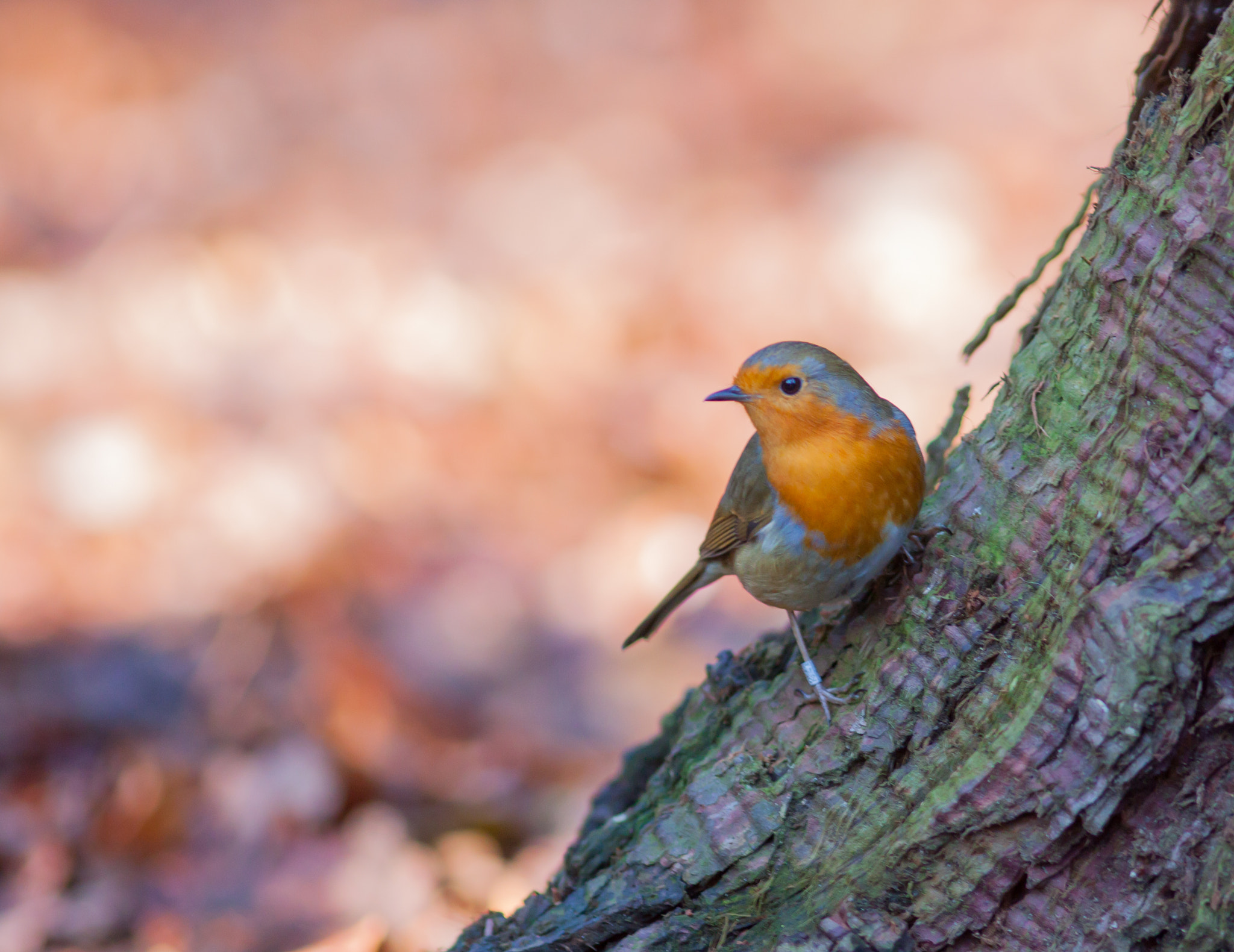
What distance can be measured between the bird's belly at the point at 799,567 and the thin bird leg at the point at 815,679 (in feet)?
0.30

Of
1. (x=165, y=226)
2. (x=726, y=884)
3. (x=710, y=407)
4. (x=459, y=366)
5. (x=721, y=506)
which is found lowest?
(x=726, y=884)

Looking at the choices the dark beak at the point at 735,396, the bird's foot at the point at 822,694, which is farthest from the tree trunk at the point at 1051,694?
the dark beak at the point at 735,396

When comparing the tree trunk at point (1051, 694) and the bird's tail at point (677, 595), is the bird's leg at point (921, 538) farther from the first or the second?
the bird's tail at point (677, 595)

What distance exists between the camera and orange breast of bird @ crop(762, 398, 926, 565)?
2846mm

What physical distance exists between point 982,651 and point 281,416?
18.1 ft

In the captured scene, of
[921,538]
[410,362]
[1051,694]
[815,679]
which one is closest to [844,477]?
[921,538]

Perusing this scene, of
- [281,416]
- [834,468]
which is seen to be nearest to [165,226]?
[281,416]

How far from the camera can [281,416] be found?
6.96 meters

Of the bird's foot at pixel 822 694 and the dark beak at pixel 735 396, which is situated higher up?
the dark beak at pixel 735 396

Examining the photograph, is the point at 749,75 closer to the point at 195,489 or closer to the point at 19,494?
the point at 195,489

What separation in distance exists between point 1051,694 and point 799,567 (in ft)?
3.06

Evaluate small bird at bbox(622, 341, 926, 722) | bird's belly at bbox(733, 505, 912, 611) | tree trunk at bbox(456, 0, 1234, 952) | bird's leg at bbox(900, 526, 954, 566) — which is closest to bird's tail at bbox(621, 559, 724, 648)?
small bird at bbox(622, 341, 926, 722)

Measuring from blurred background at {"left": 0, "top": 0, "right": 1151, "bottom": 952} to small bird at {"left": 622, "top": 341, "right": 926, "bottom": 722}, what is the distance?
0.40 m

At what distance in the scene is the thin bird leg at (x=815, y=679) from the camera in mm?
2646
